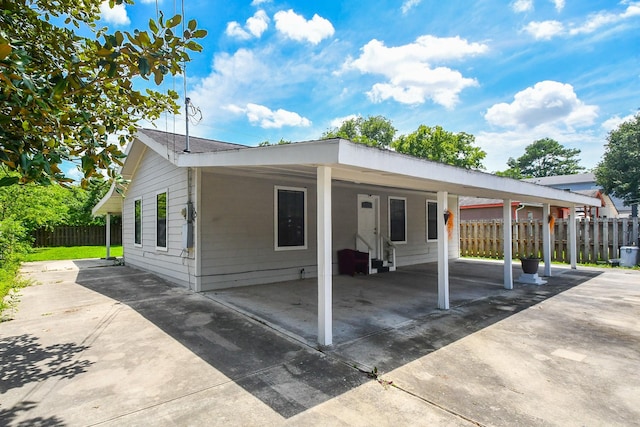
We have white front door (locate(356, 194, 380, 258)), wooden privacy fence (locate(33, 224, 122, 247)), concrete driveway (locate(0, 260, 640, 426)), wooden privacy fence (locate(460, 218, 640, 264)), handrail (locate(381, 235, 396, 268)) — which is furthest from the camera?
wooden privacy fence (locate(33, 224, 122, 247))

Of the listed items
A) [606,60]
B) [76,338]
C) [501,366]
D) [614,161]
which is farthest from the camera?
[614,161]

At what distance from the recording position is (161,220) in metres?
8.01

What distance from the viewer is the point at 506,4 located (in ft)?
23.7

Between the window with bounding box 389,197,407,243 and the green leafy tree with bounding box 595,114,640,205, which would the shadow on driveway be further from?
the green leafy tree with bounding box 595,114,640,205

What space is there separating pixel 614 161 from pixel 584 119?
11276mm

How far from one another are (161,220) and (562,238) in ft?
42.4

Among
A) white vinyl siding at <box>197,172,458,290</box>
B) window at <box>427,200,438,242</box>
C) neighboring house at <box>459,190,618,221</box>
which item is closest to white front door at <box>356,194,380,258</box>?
white vinyl siding at <box>197,172,458,290</box>

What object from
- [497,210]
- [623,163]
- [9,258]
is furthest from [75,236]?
[623,163]

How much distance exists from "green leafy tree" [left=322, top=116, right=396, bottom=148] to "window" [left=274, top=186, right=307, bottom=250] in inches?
1330

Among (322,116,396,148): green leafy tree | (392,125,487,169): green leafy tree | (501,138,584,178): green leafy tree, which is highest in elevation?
(322,116,396,148): green leafy tree

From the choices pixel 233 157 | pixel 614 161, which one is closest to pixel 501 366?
pixel 233 157

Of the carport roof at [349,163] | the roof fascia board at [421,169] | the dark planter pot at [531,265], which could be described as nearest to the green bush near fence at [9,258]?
the carport roof at [349,163]

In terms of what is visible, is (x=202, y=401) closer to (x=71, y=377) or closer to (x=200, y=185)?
(x=71, y=377)

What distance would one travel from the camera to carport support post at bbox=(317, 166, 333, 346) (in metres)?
3.69
